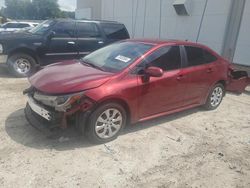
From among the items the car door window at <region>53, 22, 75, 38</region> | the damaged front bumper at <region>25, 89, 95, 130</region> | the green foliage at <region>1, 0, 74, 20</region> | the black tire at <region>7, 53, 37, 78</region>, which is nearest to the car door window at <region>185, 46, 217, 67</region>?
the damaged front bumper at <region>25, 89, 95, 130</region>

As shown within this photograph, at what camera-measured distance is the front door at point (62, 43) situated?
7750 mm

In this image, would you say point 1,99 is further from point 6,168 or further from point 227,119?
point 227,119

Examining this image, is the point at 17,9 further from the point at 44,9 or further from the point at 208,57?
the point at 208,57

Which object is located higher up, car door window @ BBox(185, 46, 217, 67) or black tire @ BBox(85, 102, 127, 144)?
car door window @ BBox(185, 46, 217, 67)

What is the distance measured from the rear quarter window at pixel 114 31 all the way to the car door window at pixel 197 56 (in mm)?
4193

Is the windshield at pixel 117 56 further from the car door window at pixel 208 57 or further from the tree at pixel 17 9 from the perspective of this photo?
the tree at pixel 17 9

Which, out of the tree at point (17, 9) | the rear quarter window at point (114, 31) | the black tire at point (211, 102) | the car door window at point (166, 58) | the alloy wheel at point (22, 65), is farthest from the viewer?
the tree at point (17, 9)

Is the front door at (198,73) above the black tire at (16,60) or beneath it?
above

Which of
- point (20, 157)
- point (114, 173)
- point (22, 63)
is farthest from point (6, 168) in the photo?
point (22, 63)

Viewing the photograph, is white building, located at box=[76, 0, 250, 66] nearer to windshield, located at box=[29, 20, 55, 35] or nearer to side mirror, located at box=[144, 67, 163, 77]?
windshield, located at box=[29, 20, 55, 35]

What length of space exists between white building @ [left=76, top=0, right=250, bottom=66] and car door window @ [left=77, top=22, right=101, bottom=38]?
5.66m

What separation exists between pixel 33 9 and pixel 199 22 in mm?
79621

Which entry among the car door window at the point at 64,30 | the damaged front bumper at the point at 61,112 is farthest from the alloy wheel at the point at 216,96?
the car door window at the point at 64,30

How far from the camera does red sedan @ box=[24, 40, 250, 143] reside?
357 cm
